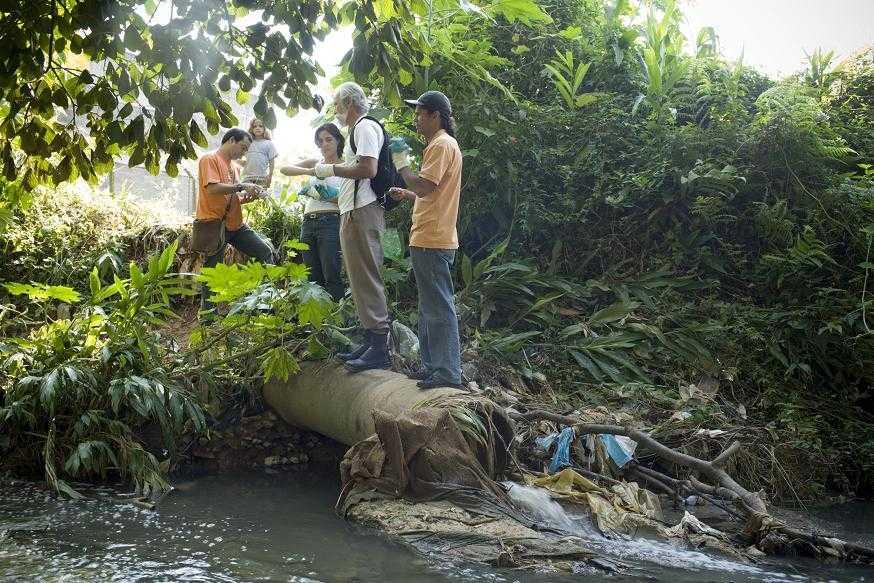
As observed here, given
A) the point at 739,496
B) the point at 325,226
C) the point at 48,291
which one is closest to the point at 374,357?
the point at 325,226

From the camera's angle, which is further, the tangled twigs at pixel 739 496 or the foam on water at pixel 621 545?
the tangled twigs at pixel 739 496

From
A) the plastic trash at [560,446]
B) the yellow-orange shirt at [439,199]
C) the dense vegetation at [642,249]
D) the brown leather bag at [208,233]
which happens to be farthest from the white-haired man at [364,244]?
the brown leather bag at [208,233]

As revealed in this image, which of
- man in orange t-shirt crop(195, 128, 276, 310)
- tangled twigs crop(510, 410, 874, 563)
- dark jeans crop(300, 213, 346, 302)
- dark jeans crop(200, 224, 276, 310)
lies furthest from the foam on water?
dark jeans crop(200, 224, 276, 310)

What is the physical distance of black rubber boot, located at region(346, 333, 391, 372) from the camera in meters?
5.20

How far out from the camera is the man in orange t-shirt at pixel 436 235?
4.73m

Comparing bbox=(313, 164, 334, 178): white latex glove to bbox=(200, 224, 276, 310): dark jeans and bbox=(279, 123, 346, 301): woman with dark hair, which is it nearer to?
bbox=(279, 123, 346, 301): woman with dark hair

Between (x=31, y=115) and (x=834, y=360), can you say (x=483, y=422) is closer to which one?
(x=31, y=115)

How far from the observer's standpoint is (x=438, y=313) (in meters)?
4.76

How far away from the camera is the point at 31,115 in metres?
3.45

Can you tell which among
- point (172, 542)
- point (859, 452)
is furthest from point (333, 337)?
point (859, 452)

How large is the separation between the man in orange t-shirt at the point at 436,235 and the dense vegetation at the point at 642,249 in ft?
2.51

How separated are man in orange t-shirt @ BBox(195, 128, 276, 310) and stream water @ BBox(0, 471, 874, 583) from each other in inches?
95.5

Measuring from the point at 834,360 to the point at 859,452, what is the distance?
3.01 feet

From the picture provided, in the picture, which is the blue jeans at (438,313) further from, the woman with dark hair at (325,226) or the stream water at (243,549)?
the woman with dark hair at (325,226)
